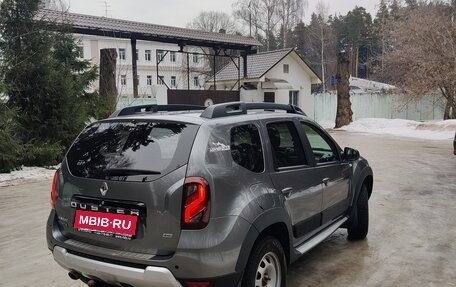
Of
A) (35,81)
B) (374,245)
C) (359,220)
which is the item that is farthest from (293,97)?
(374,245)

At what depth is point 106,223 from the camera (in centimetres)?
286

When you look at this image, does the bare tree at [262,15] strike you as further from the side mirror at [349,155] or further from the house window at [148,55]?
the side mirror at [349,155]

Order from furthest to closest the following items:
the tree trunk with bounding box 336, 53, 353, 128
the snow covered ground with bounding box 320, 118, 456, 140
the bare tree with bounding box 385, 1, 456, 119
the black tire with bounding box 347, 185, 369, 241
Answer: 1. the tree trunk with bounding box 336, 53, 353, 128
2. the bare tree with bounding box 385, 1, 456, 119
3. the snow covered ground with bounding box 320, 118, 456, 140
4. the black tire with bounding box 347, 185, 369, 241

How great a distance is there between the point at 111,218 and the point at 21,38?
9.75m

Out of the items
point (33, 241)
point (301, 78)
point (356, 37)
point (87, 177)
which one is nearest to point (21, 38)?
point (33, 241)

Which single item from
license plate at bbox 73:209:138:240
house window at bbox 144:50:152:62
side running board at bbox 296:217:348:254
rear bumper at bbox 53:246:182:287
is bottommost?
side running board at bbox 296:217:348:254

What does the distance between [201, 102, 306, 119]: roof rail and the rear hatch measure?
0.24 metres

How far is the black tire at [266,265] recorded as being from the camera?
2.89 meters

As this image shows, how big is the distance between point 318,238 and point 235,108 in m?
1.48

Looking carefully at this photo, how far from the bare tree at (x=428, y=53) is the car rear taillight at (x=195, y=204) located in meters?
19.2

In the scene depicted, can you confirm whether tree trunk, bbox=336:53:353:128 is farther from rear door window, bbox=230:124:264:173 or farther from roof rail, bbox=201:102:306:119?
rear door window, bbox=230:124:264:173

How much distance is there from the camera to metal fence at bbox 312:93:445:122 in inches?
1073

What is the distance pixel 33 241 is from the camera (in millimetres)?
5211

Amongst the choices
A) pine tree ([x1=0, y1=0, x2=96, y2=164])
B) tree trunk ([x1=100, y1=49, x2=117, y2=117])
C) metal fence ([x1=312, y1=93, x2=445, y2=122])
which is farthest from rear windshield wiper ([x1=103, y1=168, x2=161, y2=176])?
metal fence ([x1=312, y1=93, x2=445, y2=122])
